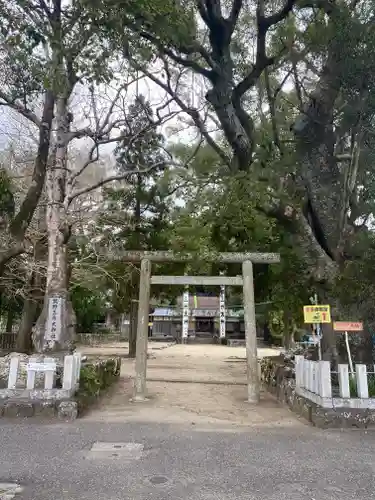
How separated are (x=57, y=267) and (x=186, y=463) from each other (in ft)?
16.2

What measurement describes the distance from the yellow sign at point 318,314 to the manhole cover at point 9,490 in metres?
5.44

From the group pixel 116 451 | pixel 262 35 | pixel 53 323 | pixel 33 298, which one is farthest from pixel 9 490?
pixel 33 298

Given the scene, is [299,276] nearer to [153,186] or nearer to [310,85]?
[310,85]

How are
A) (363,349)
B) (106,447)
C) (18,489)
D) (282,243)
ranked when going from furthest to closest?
(282,243) < (363,349) < (106,447) < (18,489)

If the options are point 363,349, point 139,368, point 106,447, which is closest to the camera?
point 106,447

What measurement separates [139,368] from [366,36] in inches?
305

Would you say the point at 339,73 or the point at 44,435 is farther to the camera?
the point at 339,73

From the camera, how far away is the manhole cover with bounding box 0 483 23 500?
10.9 ft

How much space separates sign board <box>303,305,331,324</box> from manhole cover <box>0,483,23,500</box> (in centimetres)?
544

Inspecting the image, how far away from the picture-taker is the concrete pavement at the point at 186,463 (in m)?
3.56

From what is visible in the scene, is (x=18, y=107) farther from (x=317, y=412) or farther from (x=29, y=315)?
(x=29, y=315)

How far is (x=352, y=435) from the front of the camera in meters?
A: 5.65

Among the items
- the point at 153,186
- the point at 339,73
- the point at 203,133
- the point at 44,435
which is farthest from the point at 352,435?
the point at 153,186

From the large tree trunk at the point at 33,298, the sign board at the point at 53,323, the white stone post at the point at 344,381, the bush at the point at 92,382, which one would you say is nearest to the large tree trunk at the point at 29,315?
the large tree trunk at the point at 33,298
